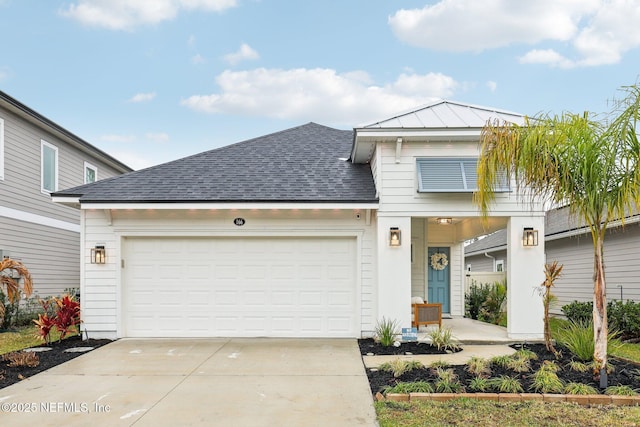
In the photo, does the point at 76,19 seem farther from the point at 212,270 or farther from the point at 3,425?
the point at 3,425

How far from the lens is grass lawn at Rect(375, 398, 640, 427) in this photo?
4.34m

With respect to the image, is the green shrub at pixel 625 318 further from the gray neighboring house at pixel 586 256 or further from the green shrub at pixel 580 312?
the gray neighboring house at pixel 586 256

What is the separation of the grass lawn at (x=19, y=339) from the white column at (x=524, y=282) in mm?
9041

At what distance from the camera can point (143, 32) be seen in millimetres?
14188

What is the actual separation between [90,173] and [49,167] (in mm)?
2501

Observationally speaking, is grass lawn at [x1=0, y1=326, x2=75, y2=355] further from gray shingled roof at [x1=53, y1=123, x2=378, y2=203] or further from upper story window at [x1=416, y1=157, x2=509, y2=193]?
upper story window at [x1=416, y1=157, x2=509, y2=193]

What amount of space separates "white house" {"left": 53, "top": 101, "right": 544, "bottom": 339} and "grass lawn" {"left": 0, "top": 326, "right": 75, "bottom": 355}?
1.06m

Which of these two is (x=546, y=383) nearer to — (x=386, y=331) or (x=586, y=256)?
(x=386, y=331)

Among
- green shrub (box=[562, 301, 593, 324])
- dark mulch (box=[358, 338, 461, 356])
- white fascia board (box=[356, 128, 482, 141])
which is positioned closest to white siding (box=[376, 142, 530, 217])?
white fascia board (box=[356, 128, 482, 141])

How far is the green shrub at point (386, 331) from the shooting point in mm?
8094

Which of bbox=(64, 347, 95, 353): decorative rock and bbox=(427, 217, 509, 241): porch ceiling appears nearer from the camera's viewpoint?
bbox=(64, 347, 95, 353): decorative rock

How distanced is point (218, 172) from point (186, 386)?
519cm

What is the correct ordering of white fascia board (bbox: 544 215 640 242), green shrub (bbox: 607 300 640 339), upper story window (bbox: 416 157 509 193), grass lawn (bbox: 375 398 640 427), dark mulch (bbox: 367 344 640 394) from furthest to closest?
white fascia board (bbox: 544 215 640 242) < green shrub (bbox: 607 300 640 339) < upper story window (bbox: 416 157 509 193) < dark mulch (bbox: 367 344 640 394) < grass lawn (bbox: 375 398 640 427)

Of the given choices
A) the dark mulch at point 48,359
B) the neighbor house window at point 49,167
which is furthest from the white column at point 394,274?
the neighbor house window at point 49,167
